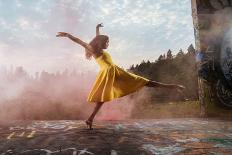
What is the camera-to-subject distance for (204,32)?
11047 mm

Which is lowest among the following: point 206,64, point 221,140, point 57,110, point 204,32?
point 221,140

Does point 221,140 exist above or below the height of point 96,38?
below

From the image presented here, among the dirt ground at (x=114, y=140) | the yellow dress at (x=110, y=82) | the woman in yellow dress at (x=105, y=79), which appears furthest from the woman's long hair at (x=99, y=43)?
the dirt ground at (x=114, y=140)

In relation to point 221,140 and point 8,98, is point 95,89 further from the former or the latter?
point 8,98

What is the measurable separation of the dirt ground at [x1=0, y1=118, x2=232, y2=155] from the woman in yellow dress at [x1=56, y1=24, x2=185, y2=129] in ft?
2.24

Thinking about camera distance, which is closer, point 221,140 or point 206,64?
point 221,140

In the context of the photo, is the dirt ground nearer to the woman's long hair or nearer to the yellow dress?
the yellow dress

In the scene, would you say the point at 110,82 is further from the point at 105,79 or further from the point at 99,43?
the point at 99,43

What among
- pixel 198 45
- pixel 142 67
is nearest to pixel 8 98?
pixel 142 67

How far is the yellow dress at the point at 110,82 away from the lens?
7.57 meters

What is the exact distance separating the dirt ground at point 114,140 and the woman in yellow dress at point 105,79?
2.24 ft

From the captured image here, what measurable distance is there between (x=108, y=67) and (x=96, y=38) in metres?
0.73

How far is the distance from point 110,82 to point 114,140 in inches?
73.1

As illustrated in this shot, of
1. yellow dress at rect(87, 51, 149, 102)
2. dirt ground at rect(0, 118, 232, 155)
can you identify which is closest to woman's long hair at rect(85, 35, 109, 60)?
yellow dress at rect(87, 51, 149, 102)
